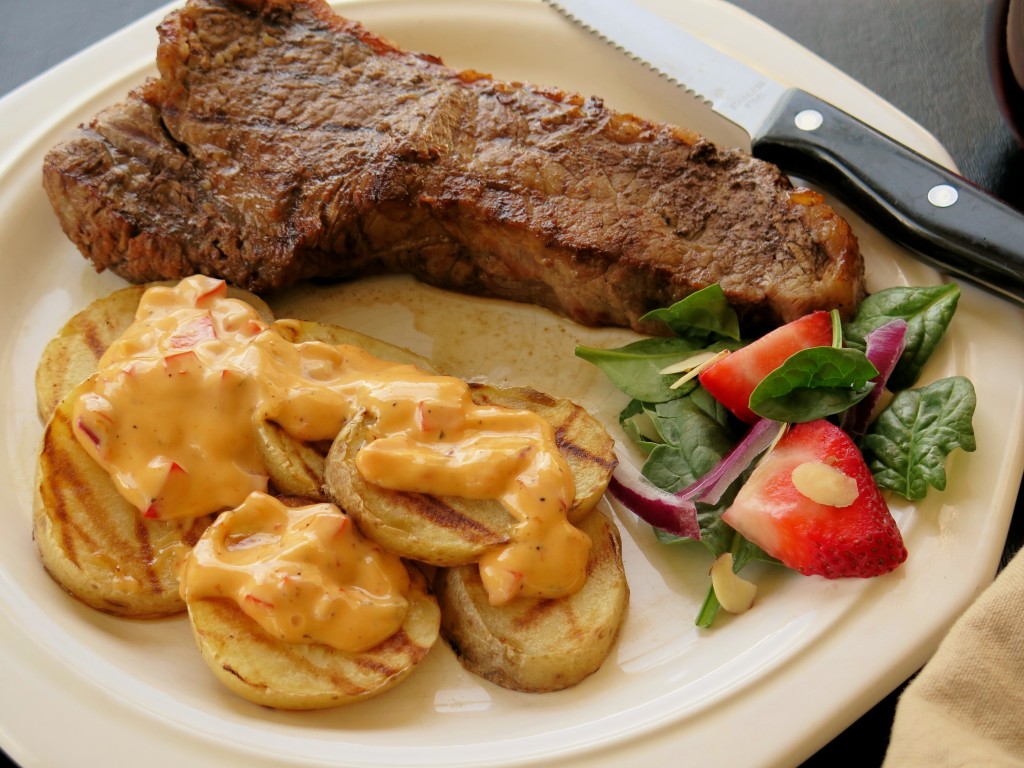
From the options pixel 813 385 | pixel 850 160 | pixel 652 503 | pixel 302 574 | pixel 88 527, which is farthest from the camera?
pixel 850 160

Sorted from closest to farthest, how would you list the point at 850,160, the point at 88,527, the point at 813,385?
the point at 88,527, the point at 813,385, the point at 850,160

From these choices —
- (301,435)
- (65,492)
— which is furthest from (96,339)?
(301,435)

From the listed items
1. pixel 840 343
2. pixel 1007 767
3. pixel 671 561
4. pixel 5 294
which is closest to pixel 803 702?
pixel 1007 767

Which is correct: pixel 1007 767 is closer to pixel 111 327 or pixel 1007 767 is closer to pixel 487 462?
pixel 487 462

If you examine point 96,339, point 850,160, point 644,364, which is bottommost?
point 644,364

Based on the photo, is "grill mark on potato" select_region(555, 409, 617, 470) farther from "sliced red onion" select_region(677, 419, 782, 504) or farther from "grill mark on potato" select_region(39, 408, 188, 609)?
"grill mark on potato" select_region(39, 408, 188, 609)

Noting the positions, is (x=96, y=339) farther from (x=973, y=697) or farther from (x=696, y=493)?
(x=973, y=697)

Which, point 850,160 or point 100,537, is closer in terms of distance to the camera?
point 100,537

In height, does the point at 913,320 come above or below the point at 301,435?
below

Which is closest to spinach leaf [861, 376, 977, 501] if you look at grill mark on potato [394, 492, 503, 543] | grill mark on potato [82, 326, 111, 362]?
grill mark on potato [394, 492, 503, 543]
